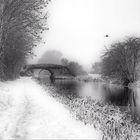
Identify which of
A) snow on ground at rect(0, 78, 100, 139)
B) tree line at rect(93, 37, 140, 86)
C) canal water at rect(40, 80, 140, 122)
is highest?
tree line at rect(93, 37, 140, 86)

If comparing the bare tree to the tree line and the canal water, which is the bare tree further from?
the canal water

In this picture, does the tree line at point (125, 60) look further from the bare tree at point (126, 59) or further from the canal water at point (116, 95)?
the canal water at point (116, 95)

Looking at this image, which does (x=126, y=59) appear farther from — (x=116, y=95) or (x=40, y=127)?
(x=40, y=127)

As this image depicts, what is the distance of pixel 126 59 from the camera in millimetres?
50062

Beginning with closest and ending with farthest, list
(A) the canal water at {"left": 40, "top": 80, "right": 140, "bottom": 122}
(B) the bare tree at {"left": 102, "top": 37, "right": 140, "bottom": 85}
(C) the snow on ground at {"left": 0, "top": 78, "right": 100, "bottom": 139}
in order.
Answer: (C) the snow on ground at {"left": 0, "top": 78, "right": 100, "bottom": 139} < (A) the canal water at {"left": 40, "top": 80, "right": 140, "bottom": 122} < (B) the bare tree at {"left": 102, "top": 37, "right": 140, "bottom": 85}

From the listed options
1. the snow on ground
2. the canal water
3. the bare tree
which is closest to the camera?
the snow on ground

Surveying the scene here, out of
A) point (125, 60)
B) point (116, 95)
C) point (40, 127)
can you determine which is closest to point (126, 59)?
point (125, 60)

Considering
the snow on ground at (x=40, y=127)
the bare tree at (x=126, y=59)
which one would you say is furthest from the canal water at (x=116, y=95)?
the bare tree at (x=126, y=59)

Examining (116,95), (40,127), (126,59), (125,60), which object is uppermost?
(126,59)

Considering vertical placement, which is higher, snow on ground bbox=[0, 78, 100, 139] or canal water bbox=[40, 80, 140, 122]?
snow on ground bbox=[0, 78, 100, 139]

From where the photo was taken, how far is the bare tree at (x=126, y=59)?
50.1 metres

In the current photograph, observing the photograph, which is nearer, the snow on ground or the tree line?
the snow on ground

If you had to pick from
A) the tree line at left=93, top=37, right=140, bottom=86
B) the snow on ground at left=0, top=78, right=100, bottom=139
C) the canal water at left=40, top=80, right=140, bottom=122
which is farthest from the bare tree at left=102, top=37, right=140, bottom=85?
the snow on ground at left=0, top=78, right=100, bottom=139

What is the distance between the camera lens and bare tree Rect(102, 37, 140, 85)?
50.1 m
